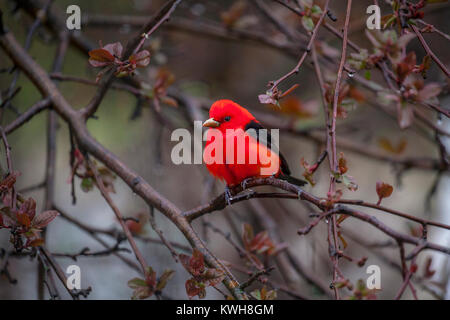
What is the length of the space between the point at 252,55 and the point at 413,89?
4.05 metres

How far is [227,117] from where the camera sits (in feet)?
8.06

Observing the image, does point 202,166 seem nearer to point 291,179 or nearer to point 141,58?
point 291,179

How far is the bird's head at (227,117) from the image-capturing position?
245 centimetres

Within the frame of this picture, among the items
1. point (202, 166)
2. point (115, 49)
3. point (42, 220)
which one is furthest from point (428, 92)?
point (202, 166)

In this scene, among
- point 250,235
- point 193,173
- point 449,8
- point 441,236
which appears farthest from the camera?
point 193,173

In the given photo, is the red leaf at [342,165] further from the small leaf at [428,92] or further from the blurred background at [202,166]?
the blurred background at [202,166]

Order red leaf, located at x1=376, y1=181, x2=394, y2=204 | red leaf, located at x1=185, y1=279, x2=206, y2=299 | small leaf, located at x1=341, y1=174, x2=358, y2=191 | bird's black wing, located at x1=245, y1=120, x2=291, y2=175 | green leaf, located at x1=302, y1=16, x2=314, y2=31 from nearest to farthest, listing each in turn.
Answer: small leaf, located at x1=341, y1=174, x2=358, y2=191, red leaf, located at x1=376, y1=181, x2=394, y2=204, red leaf, located at x1=185, y1=279, x2=206, y2=299, green leaf, located at x1=302, y1=16, x2=314, y2=31, bird's black wing, located at x1=245, y1=120, x2=291, y2=175

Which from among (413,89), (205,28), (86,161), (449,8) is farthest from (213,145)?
(449,8)

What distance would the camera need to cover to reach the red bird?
7.45 ft

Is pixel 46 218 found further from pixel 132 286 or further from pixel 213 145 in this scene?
pixel 213 145

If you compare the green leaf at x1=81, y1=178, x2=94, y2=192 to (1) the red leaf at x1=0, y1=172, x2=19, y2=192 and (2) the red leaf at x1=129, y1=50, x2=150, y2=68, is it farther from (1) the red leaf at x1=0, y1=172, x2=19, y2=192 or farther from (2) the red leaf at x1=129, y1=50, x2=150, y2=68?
(2) the red leaf at x1=129, y1=50, x2=150, y2=68

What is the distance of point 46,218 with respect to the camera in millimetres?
1824

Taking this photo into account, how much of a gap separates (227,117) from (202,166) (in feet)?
3.84

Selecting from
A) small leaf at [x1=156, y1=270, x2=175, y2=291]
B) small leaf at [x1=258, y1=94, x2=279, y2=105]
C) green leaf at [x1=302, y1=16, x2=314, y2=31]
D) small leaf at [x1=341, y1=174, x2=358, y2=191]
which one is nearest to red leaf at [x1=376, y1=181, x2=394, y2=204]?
small leaf at [x1=341, y1=174, x2=358, y2=191]
